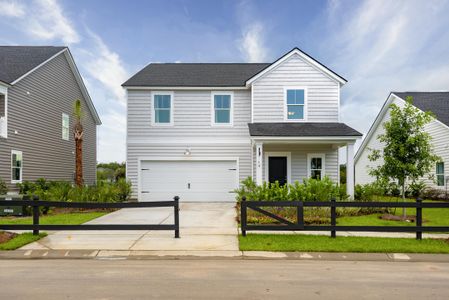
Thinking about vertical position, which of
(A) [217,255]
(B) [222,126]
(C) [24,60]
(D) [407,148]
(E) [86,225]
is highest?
(C) [24,60]

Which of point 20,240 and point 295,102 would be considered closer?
point 20,240

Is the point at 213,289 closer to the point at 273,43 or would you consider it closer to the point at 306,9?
the point at 306,9

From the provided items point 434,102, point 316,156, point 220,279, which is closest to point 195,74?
point 316,156

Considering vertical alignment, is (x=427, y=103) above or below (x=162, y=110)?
above

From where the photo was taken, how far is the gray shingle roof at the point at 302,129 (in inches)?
569

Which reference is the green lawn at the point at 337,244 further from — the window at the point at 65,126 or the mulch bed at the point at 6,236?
the window at the point at 65,126

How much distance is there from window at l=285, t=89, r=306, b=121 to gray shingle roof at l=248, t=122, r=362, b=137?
56 cm

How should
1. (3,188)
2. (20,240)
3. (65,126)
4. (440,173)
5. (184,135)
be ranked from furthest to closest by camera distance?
(65,126) < (440,173) < (184,135) < (3,188) < (20,240)

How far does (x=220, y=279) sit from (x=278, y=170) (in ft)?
38.4

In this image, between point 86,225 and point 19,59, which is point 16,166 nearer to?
point 19,59

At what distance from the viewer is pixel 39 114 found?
17.9 meters

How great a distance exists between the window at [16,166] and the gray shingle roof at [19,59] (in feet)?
Answer: 11.3

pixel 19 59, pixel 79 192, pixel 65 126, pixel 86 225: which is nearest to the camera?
pixel 86 225

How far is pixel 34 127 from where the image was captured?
1752 centimetres
